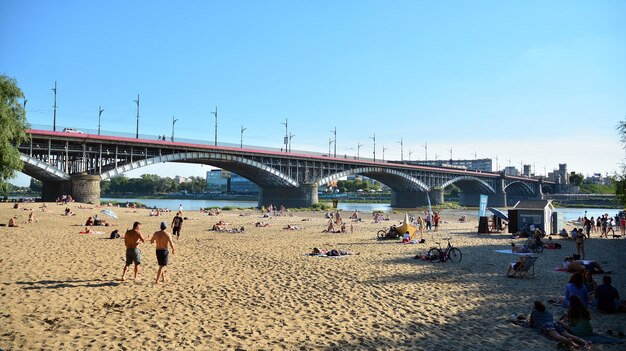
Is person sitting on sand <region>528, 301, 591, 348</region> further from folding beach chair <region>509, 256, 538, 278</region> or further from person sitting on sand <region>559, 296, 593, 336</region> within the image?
folding beach chair <region>509, 256, 538, 278</region>

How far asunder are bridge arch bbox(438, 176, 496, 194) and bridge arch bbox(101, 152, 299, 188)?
162 feet

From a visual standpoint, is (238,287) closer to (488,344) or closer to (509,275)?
(488,344)

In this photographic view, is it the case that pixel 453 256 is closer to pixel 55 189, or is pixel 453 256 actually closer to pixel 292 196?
pixel 55 189

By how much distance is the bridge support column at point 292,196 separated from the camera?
3041 inches

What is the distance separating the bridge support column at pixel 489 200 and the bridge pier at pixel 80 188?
106649 mm

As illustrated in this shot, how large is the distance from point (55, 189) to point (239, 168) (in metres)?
29.1

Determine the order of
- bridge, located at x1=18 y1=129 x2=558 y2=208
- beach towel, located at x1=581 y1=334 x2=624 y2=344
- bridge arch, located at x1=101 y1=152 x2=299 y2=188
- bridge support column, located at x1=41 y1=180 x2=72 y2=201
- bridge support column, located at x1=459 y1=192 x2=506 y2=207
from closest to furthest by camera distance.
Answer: beach towel, located at x1=581 y1=334 x2=624 y2=344 → bridge, located at x1=18 y1=129 x2=558 y2=208 → bridge support column, located at x1=41 y1=180 x2=72 y2=201 → bridge arch, located at x1=101 y1=152 x2=299 y2=188 → bridge support column, located at x1=459 y1=192 x2=506 y2=207

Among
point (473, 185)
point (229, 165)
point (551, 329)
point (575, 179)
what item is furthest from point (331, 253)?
point (575, 179)

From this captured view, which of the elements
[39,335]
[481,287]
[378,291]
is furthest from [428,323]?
[39,335]

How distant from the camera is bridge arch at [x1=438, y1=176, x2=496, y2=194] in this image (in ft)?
368

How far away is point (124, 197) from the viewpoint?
576 feet

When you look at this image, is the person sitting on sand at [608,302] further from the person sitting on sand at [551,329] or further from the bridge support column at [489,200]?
the bridge support column at [489,200]

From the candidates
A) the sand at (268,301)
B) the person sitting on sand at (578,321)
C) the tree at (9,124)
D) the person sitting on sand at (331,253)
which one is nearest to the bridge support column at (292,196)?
the tree at (9,124)

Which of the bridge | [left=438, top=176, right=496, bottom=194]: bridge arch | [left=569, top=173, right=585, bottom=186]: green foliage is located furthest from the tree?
[left=569, top=173, right=585, bottom=186]: green foliage
